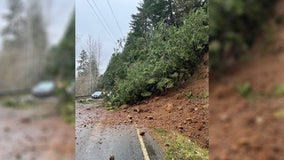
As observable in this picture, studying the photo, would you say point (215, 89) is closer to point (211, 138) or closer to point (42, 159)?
point (211, 138)

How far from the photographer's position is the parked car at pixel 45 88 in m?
1.05

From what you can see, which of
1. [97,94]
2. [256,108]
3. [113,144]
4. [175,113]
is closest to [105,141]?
[113,144]

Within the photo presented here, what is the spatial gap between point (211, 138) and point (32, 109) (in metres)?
0.67

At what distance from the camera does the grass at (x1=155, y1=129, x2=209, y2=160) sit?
5.67 feet

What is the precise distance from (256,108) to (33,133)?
27.0 inches

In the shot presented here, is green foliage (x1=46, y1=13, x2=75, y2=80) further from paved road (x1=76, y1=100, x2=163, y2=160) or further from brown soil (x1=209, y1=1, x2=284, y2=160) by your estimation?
brown soil (x1=209, y1=1, x2=284, y2=160)

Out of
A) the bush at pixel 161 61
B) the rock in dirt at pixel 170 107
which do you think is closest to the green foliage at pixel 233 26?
the bush at pixel 161 61

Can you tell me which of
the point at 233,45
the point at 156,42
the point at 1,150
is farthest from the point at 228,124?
the point at 1,150

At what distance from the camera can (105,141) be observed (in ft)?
5.53

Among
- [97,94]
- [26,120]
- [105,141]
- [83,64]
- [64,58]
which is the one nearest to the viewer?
[26,120]

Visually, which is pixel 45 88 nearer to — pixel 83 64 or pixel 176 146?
pixel 83 64

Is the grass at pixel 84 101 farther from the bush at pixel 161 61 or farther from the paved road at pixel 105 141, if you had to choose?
the bush at pixel 161 61

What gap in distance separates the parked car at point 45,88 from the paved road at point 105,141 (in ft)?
1.51

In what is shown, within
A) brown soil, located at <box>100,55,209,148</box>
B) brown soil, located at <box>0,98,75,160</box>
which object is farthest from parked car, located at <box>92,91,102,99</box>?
brown soil, located at <box>0,98,75,160</box>
